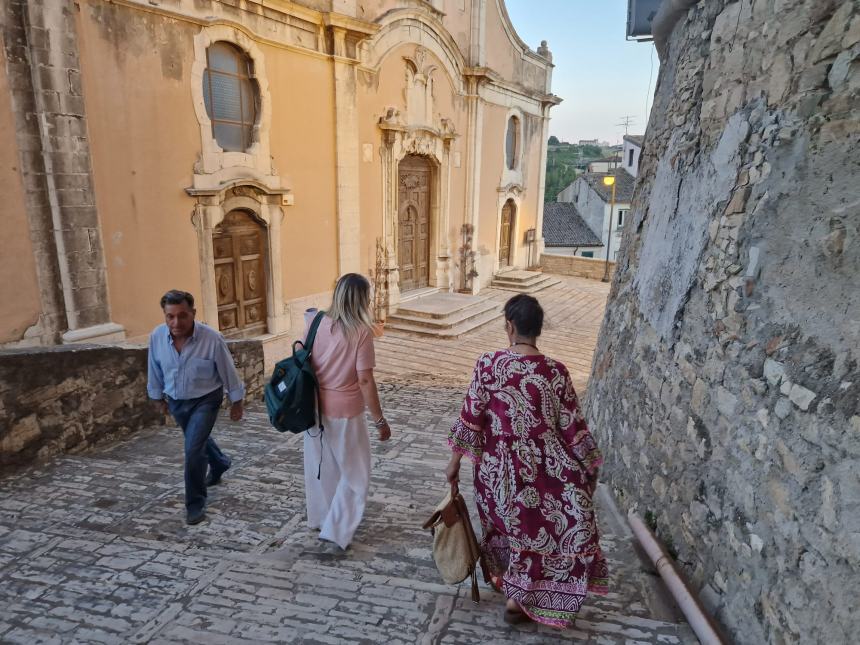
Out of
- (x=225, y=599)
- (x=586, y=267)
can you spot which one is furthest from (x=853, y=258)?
(x=586, y=267)

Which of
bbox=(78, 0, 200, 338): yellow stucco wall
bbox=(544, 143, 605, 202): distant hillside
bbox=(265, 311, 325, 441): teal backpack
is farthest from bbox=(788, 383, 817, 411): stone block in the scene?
bbox=(544, 143, 605, 202): distant hillside

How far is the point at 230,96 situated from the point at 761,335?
28.6 feet

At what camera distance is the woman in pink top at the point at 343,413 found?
3127mm

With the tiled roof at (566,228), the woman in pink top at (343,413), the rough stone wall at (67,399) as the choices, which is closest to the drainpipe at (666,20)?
the woman in pink top at (343,413)

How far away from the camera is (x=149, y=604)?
2.67 metres

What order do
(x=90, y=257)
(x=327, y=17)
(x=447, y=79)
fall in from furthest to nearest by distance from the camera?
1. (x=447, y=79)
2. (x=327, y=17)
3. (x=90, y=257)

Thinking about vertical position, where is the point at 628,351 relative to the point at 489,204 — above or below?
below

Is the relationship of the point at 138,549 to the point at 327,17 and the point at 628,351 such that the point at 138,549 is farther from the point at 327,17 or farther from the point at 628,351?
the point at 327,17

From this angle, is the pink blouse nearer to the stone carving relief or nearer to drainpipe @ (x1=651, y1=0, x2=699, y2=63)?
drainpipe @ (x1=651, y1=0, x2=699, y2=63)

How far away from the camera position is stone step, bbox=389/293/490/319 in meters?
12.8

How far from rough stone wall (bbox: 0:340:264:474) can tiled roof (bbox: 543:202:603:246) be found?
31.9 metres

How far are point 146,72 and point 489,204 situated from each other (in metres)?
11.5

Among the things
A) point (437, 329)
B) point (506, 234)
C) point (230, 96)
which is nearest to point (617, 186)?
point (506, 234)

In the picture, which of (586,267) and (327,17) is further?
(586,267)
